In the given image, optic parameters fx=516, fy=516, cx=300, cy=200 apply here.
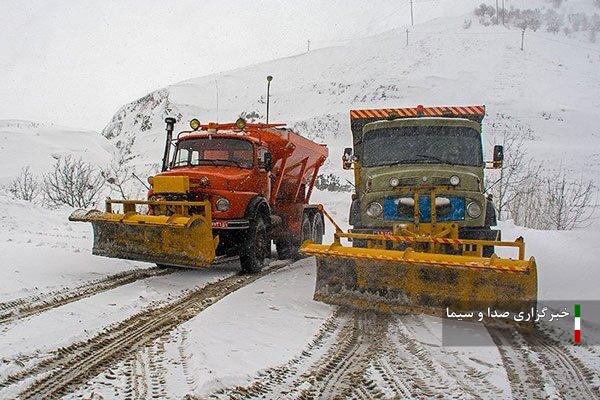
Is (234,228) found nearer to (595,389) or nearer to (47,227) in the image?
(595,389)

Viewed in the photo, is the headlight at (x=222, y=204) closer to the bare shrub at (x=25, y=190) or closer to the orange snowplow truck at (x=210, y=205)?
the orange snowplow truck at (x=210, y=205)

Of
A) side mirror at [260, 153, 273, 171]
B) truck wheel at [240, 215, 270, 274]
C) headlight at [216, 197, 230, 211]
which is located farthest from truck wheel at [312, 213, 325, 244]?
headlight at [216, 197, 230, 211]

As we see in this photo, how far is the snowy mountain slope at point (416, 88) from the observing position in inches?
1374

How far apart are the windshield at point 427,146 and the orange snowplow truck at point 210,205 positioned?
1.96 m

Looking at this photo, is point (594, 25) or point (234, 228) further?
point (594, 25)

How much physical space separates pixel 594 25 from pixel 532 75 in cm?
2505

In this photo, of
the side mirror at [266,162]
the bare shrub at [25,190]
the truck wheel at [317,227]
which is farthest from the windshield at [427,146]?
the bare shrub at [25,190]

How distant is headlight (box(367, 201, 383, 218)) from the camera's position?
655cm

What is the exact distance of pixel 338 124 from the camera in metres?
36.3

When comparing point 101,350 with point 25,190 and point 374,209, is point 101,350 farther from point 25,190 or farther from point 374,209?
point 25,190

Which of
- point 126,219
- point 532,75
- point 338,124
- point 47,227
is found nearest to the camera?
point 126,219

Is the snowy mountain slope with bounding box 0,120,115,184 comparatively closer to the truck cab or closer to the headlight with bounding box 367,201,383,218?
the truck cab

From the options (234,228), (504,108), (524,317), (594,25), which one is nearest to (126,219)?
(234,228)

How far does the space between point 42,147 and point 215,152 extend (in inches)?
1243
